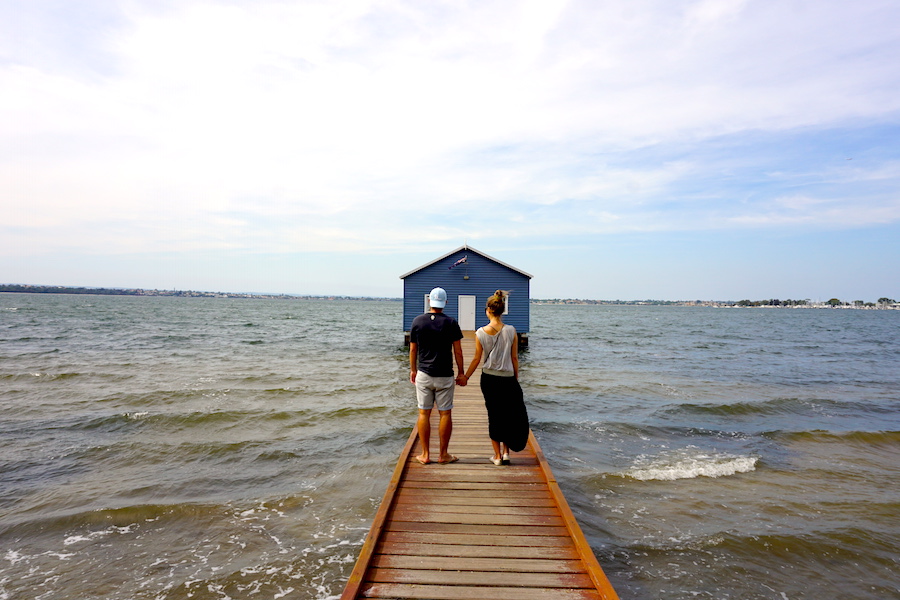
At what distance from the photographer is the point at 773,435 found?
11.3 metres

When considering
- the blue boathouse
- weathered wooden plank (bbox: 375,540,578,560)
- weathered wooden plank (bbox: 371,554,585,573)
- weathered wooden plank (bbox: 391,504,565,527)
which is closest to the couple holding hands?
weathered wooden plank (bbox: 391,504,565,527)

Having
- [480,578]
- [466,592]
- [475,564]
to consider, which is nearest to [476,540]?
[475,564]

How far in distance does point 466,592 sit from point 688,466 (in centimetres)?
663

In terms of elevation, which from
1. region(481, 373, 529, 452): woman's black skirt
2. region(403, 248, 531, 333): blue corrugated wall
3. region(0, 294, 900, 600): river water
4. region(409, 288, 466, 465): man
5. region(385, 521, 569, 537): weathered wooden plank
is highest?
region(403, 248, 531, 333): blue corrugated wall

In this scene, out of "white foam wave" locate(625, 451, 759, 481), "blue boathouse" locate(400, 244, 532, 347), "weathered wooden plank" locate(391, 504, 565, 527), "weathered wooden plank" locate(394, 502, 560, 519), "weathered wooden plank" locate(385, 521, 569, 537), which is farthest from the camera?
"blue boathouse" locate(400, 244, 532, 347)

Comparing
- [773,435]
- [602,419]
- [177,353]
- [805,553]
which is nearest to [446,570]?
[805,553]

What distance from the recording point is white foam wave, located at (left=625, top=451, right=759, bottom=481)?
8445 millimetres

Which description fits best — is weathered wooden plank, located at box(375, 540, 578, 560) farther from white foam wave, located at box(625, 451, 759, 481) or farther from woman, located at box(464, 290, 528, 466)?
white foam wave, located at box(625, 451, 759, 481)

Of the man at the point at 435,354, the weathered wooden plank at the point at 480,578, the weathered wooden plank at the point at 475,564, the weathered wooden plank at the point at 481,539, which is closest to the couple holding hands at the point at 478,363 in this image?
the man at the point at 435,354

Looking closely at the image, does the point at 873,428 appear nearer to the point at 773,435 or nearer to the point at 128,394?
the point at 773,435

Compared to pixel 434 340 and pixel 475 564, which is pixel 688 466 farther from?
pixel 475 564

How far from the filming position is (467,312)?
76.7ft

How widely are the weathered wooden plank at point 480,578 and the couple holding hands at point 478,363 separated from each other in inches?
70.5

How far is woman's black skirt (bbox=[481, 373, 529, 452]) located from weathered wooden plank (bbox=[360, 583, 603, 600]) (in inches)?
77.6
